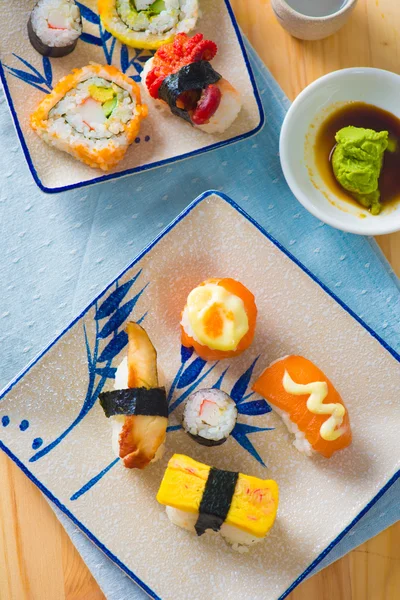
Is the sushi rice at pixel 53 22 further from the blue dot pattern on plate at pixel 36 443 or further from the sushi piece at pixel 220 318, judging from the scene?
the blue dot pattern on plate at pixel 36 443

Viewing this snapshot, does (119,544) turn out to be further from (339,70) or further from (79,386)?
(339,70)

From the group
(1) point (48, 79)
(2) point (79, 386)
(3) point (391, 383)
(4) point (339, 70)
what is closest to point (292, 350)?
(3) point (391, 383)

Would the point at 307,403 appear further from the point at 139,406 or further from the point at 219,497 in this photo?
the point at 139,406

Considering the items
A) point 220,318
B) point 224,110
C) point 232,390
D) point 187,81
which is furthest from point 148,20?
point 232,390

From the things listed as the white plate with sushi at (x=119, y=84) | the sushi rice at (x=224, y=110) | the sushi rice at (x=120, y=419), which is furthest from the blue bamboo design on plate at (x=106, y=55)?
the sushi rice at (x=120, y=419)

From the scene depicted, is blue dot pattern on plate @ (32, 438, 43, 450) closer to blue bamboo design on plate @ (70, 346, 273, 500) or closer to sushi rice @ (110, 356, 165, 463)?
sushi rice @ (110, 356, 165, 463)

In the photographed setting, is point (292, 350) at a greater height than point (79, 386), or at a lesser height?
lesser
